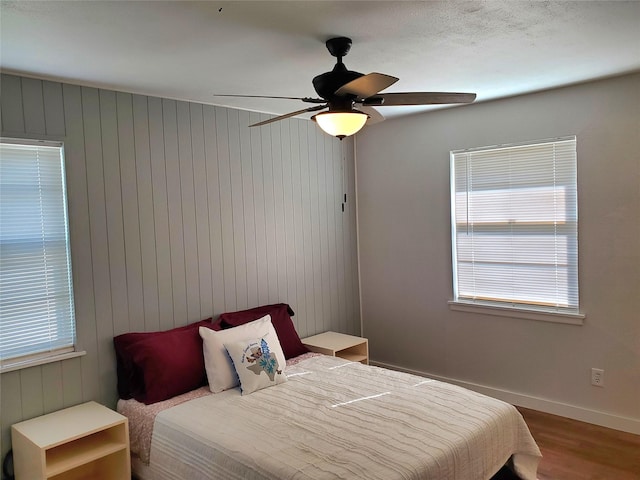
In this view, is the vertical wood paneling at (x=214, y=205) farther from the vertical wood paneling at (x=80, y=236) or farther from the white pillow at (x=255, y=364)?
the vertical wood paneling at (x=80, y=236)

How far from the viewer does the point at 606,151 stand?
3434 mm

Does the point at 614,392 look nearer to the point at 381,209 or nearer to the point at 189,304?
the point at 381,209

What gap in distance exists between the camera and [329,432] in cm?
252

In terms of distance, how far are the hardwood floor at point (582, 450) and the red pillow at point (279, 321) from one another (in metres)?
1.80

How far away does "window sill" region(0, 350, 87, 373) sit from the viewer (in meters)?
2.77

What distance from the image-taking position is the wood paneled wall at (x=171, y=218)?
299 centimetres

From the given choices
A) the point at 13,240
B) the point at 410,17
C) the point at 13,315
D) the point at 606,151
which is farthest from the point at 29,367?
the point at 606,151

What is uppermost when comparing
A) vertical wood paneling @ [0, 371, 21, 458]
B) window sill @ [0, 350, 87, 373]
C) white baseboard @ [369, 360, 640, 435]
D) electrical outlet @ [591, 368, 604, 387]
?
window sill @ [0, 350, 87, 373]

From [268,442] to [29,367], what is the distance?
1.50 meters

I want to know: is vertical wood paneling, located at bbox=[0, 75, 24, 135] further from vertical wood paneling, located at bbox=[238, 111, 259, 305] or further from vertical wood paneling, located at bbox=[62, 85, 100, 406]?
vertical wood paneling, located at bbox=[238, 111, 259, 305]

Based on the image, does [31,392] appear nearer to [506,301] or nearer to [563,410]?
[506,301]

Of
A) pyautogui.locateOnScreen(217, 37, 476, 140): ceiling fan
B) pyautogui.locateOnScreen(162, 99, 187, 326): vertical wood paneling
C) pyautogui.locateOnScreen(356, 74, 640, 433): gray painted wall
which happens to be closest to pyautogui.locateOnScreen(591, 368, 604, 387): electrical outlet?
pyautogui.locateOnScreen(356, 74, 640, 433): gray painted wall

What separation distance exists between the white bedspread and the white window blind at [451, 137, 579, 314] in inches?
50.0

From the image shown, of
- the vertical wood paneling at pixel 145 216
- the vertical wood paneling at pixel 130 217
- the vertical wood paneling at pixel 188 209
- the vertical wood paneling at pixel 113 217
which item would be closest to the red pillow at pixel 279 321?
the vertical wood paneling at pixel 188 209
